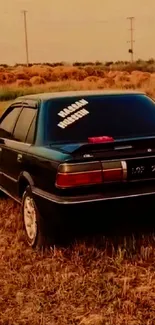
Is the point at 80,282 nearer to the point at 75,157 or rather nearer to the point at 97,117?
the point at 75,157

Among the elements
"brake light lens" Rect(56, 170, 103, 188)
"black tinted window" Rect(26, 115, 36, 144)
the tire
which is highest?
"black tinted window" Rect(26, 115, 36, 144)

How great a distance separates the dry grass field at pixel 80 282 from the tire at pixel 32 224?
97 millimetres

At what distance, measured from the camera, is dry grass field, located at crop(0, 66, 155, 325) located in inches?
154

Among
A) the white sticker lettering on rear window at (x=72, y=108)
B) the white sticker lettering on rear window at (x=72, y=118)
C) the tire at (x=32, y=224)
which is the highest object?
the white sticker lettering on rear window at (x=72, y=108)

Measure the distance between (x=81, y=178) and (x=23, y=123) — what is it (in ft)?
6.01

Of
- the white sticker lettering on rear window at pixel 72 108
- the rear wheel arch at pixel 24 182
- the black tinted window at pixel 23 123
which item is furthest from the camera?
the black tinted window at pixel 23 123

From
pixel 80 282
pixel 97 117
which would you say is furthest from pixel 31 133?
pixel 80 282

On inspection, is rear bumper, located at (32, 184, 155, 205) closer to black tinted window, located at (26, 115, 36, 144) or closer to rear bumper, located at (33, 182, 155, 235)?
rear bumper, located at (33, 182, 155, 235)

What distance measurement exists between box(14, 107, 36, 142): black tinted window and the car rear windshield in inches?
13.1

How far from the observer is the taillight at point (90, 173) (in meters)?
4.79

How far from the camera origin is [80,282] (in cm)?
450

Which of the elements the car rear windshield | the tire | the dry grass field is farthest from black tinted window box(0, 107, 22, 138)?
the dry grass field

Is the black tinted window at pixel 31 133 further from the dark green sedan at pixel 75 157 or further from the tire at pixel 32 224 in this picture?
the tire at pixel 32 224

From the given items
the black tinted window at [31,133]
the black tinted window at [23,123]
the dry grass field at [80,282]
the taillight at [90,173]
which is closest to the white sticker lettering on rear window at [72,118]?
the black tinted window at [31,133]
